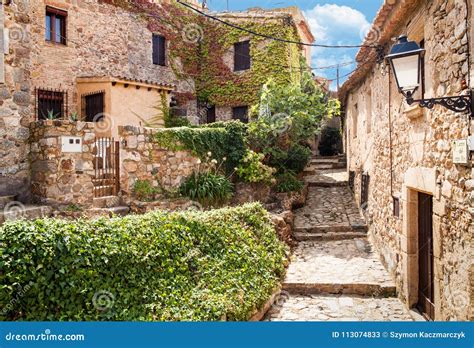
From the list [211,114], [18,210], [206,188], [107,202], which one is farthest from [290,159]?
[18,210]

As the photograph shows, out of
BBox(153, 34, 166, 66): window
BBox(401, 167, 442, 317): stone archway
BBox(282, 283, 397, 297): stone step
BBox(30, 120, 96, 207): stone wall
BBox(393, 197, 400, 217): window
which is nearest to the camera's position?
BBox(401, 167, 442, 317): stone archway

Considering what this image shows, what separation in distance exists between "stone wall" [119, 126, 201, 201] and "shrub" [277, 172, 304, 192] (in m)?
3.03

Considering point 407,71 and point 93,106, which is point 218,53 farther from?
point 407,71

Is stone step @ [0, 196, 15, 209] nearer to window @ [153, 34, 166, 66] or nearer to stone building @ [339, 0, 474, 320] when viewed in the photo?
stone building @ [339, 0, 474, 320]

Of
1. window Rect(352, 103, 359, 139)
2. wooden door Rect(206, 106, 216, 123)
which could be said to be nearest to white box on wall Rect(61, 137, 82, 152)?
window Rect(352, 103, 359, 139)

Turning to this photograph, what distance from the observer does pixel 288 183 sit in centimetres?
1160

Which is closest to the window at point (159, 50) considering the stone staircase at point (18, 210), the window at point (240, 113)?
the window at point (240, 113)

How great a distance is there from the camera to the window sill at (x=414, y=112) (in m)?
5.17

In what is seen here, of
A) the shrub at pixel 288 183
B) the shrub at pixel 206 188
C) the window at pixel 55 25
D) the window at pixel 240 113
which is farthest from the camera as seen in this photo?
the window at pixel 240 113

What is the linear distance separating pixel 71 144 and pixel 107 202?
1450 mm

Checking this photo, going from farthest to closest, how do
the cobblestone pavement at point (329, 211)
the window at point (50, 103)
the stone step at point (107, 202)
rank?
1. the window at point (50, 103)
2. the cobblestone pavement at point (329, 211)
3. the stone step at point (107, 202)

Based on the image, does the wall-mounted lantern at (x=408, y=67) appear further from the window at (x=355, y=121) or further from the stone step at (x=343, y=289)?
the window at (x=355, y=121)

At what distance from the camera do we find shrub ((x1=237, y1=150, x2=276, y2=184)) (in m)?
10.6

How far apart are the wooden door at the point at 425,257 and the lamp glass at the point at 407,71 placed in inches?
82.0
